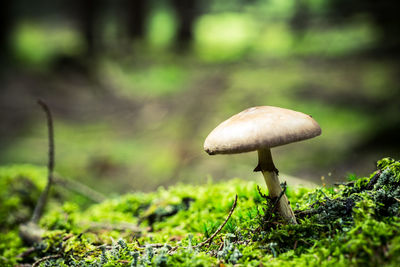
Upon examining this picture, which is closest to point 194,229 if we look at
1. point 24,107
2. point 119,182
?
point 119,182

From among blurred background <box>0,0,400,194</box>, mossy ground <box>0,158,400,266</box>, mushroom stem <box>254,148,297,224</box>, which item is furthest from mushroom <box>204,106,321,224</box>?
blurred background <box>0,0,400,194</box>

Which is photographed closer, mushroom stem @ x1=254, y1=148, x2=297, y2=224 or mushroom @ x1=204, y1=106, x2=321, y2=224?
mushroom @ x1=204, y1=106, x2=321, y2=224

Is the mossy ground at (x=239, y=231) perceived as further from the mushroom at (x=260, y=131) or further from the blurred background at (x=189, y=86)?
the blurred background at (x=189, y=86)

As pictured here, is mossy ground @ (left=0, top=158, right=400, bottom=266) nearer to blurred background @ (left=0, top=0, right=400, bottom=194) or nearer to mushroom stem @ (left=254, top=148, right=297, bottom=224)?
mushroom stem @ (left=254, top=148, right=297, bottom=224)

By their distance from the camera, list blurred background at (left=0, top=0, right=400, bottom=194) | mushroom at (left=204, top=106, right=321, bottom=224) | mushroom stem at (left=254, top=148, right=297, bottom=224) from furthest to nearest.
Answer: blurred background at (left=0, top=0, right=400, bottom=194) < mushroom stem at (left=254, top=148, right=297, bottom=224) < mushroom at (left=204, top=106, right=321, bottom=224)

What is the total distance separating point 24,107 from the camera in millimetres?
12172

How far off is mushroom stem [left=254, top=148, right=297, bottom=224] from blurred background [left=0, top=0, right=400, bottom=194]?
2.42m

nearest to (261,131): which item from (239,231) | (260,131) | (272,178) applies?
(260,131)

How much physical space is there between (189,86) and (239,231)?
12143 millimetres

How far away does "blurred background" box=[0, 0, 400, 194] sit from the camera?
26.2 ft

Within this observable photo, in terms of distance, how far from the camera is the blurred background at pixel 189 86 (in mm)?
7977

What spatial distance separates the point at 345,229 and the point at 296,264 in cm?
40

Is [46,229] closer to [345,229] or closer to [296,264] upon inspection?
[296,264]

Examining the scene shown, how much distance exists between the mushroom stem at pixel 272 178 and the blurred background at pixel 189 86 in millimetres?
2421
